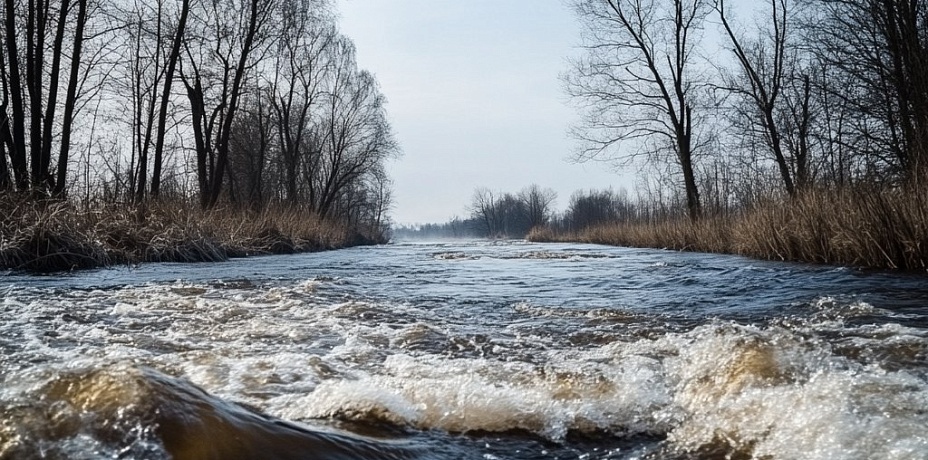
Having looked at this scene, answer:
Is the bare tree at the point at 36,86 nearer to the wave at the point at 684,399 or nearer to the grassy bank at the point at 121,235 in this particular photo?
the grassy bank at the point at 121,235

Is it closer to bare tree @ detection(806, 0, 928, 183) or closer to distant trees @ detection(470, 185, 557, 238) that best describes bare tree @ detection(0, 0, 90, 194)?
bare tree @ detection(806, 0, 928, 183)

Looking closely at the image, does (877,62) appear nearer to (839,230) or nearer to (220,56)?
(839,230)

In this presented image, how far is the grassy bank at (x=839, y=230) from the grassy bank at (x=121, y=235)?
8216 millimetres

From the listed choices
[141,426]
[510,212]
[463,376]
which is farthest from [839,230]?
[510,212]

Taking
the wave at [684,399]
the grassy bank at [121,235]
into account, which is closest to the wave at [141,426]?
the wave at [684,399]

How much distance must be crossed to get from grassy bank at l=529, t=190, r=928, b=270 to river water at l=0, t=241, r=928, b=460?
1.22 metres

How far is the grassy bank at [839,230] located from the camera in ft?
17.1

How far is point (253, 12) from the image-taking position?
16625 millimetres

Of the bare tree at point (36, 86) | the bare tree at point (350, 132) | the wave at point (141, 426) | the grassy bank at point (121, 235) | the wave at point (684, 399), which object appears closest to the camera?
the wave at point (141, 426)

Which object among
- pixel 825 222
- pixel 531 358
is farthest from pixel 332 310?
pixel 825 222

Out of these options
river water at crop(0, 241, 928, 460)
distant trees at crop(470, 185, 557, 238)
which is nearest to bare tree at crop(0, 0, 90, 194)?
river water at crop(0, 241, 928, 460)

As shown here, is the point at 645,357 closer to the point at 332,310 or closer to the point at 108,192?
the point at 332,310

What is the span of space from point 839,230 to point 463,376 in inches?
229

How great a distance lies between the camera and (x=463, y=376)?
224 centimetres
